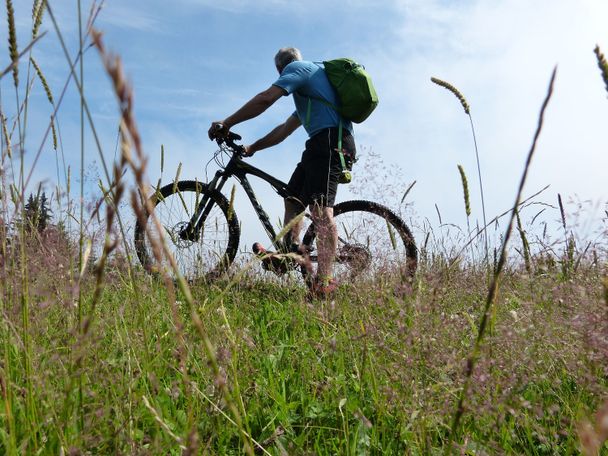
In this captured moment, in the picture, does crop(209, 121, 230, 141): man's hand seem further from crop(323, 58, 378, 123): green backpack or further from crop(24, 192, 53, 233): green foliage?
crop(24, 192, 53, 233): green foliage

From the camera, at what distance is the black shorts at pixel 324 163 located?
4730mm

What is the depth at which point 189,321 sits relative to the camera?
268 centimetres

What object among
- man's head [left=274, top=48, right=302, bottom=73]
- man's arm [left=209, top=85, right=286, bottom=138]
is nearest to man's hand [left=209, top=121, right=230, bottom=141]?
man's arm [left=209, top=85, right=286, bottom=138]

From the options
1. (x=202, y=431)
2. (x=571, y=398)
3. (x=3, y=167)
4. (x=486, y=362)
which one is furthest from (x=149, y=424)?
(x=571, y=398)

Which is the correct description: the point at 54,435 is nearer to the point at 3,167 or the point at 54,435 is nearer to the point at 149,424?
the point at 149,424

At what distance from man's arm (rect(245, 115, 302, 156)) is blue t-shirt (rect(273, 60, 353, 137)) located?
0.91m

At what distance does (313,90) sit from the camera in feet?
15.6

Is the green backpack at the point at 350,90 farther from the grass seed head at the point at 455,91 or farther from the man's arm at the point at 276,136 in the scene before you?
the grass seed head at the point at 455,91

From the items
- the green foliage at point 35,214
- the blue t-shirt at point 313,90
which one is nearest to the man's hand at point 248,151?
the blue t-shirt at point 313,90

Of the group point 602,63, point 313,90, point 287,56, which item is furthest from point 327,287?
point 287,56

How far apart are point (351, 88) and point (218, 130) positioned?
1356 mm

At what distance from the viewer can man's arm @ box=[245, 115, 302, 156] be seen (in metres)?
5.75

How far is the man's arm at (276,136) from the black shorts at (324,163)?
933mm

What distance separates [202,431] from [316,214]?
10.2 feet
